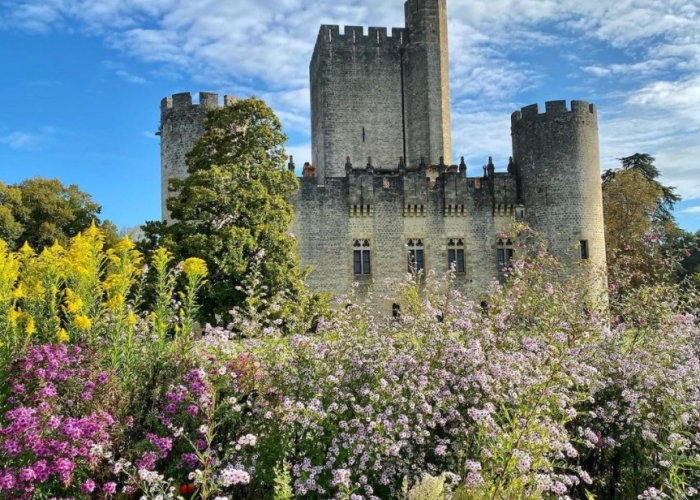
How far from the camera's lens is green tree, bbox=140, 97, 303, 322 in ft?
59.6

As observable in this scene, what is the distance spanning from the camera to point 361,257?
91.0ft

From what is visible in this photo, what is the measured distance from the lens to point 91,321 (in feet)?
19.5

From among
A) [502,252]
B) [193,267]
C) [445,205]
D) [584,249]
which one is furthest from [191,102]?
[193,267]

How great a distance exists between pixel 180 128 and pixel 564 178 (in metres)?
16.7

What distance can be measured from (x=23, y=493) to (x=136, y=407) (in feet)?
4.31

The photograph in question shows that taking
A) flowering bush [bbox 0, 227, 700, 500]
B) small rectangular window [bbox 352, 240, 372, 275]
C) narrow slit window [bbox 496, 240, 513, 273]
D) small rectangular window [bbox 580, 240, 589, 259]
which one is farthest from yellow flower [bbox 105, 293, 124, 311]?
small rectangular window [bbox 580, 240, 589, 259]

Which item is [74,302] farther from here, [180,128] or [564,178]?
[564,178]

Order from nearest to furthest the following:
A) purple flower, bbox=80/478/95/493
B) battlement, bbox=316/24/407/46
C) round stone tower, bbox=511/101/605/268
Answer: purple flower, bbox=80/478/95/493 < round stone tower, bbox=511/101/605/268 < battlement, bbox=316/24/407/46

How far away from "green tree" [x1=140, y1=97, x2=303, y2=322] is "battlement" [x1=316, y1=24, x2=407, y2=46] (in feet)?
40.8

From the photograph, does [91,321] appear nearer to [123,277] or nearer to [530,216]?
[123,277]

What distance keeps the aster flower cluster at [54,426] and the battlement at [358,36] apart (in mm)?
28904

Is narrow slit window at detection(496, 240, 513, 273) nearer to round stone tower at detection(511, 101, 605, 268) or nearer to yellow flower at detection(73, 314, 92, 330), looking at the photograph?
round stone tower at detection(511, 101, 605, 268)

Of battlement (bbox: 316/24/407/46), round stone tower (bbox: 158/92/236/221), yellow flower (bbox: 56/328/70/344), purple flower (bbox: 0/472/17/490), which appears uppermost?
battlement (bbox: 316/24/407/46)

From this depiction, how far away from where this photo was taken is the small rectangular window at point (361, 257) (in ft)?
90.6
